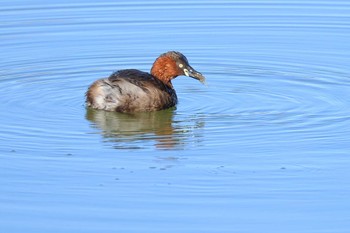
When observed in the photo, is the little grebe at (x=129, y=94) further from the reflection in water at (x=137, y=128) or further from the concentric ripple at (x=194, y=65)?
the concentric ripple at (x=194, y=65)

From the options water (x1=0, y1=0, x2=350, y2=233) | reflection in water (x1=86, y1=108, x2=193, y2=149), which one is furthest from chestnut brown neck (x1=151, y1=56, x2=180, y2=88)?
reflection in water (x1=86, y1=108, x2=193, y2=149)

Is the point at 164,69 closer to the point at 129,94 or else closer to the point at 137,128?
the point at 129,94

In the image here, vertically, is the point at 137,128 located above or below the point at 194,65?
below

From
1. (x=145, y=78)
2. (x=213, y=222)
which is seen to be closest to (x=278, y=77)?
(x=145, y=78)

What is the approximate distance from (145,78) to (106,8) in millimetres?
6621

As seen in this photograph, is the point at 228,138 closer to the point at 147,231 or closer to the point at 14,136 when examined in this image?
the point at 14,136

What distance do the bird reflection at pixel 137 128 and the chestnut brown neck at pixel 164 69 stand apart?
65cm

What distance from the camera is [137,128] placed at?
1319cm

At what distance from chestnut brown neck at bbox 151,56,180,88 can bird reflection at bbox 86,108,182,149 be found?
0.65 m

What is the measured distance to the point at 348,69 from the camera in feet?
51.8

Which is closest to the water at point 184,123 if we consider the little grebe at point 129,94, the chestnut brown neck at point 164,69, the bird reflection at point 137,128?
the bird reflection at point 137,128

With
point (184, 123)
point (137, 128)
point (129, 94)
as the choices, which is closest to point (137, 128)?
point (137, 128)

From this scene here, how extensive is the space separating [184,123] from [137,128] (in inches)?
21.8

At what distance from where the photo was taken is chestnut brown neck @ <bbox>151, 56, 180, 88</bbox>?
47.6ft
